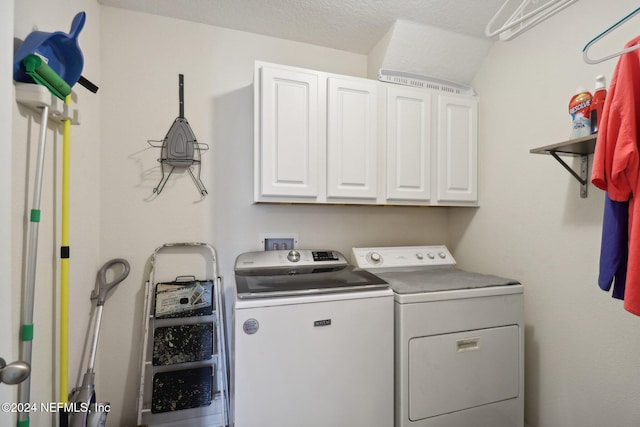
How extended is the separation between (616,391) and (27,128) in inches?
106

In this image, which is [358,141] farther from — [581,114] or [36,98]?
[36,98]

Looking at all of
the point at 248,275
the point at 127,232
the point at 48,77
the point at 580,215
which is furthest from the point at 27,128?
the point at 580,215

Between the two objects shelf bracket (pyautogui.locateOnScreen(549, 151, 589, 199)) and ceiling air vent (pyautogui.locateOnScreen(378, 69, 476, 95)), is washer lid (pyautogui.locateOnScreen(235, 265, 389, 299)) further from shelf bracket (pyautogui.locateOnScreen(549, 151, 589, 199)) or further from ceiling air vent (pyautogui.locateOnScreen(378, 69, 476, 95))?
ceiling air vent (pyautogui.locateOnScreen(378, 69, 476, 95))

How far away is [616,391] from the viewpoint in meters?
1.22

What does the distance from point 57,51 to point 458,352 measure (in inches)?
87.2

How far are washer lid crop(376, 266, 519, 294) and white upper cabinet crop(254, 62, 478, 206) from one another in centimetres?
49

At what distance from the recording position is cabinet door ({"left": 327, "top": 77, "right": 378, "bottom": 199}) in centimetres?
162

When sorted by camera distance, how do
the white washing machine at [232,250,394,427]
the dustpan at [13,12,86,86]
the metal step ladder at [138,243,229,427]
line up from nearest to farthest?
the dustpan at [13,12,86,86]
the white washing machine at [232,250,394,427]
the metal step ladder at [138,243,229,427]

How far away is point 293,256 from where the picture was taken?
1687mm

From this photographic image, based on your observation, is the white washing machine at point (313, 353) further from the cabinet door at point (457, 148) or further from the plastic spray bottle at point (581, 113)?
the plastic spray bottle at point (581, 113)

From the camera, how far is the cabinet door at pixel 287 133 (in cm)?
151

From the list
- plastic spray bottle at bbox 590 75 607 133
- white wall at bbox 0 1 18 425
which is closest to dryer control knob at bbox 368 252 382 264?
plastic spray bottle at bbox 590 75 607 133

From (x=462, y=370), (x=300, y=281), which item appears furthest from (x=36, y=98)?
(x=462, y=370)

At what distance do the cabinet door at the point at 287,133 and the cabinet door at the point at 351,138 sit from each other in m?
0.10
